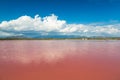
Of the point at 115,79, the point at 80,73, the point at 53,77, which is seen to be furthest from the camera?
the point at 80,73

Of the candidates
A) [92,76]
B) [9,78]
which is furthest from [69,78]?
[9,78]

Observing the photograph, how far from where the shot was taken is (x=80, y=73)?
7742mm

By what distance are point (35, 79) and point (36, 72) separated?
1.22 m

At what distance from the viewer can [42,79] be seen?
6.76 metres

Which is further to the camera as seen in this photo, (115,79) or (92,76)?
(92,76)

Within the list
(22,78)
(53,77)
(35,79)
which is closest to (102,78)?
(53,77)

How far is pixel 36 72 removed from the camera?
8.00 meters

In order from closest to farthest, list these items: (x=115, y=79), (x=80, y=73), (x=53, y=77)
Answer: (x=115, y=79) < (x=53, y=77) < (x=80, y=73)

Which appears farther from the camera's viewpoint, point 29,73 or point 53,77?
point 29,73

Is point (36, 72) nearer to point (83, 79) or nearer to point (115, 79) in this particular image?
point (83, 79)

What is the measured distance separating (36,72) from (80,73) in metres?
1.66

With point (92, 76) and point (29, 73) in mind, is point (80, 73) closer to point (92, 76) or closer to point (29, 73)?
point (92, 76)

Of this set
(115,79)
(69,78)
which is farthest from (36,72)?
(115,79)

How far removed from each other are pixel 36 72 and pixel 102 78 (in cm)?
253
